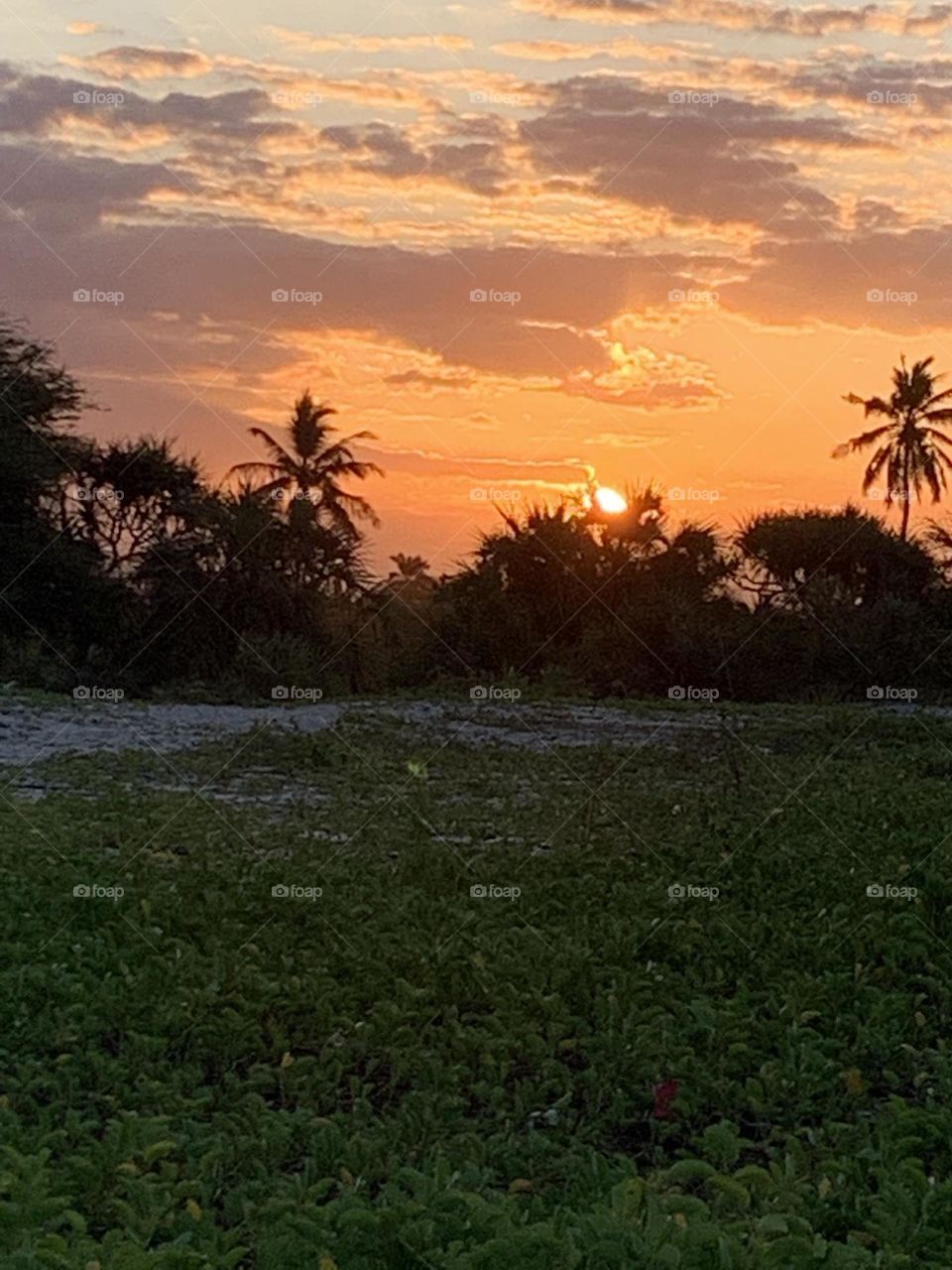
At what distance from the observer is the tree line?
23.7 meters

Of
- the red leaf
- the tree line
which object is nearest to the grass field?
the red leaf

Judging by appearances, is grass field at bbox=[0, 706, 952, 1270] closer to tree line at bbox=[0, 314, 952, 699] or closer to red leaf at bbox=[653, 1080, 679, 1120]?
red leaf at bbox=[653, 1080, 679, 1120]

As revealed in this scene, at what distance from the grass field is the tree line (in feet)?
41.1

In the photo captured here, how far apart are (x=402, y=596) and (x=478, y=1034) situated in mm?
22187

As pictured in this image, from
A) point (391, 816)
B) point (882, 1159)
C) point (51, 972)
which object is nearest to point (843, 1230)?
point (882, 1159)

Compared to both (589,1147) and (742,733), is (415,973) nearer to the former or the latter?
(589,1147)

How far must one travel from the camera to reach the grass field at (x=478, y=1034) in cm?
384

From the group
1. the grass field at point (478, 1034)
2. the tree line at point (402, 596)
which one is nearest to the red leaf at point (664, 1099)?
the grass field at point (478, 1034)

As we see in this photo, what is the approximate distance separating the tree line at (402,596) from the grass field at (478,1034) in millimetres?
12513

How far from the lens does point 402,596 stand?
92.4 feet

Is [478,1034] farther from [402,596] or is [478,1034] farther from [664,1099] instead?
[402,596]

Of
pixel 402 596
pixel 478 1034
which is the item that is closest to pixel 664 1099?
pixel 478 1034

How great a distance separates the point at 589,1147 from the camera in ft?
16.3

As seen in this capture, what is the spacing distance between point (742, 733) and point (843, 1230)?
12231mm
